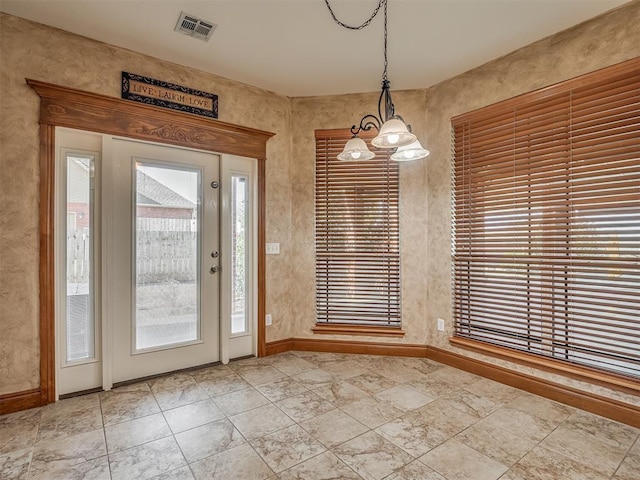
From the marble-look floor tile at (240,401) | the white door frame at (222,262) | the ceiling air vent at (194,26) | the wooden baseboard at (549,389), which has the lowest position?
the marble-look floor tile at (240,401)

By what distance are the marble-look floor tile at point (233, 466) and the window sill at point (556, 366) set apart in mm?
2235

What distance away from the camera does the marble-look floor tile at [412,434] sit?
209 centimetres

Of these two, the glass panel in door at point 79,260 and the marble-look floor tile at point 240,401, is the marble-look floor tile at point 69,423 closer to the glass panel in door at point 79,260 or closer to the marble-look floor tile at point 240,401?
the glass panel in door at point 79,260

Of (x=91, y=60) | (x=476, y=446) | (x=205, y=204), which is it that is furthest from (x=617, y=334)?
(x=91, y=60)

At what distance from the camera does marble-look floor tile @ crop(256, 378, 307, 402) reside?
9.14ft

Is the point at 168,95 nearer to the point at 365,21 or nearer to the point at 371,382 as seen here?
the point at 365,21

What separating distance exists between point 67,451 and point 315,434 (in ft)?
4.89

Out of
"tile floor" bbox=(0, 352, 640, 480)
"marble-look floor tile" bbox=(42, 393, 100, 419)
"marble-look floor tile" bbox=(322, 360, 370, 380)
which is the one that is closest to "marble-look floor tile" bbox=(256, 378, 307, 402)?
"tile floor" bbox=(0, 352, 640, 480)

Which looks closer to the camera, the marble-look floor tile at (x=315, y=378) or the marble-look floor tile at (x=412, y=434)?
the marble-look floor tile at (x=412, y=434)

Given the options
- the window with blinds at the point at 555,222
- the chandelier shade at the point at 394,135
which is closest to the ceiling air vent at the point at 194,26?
the chandelier shade at the point at 394,135

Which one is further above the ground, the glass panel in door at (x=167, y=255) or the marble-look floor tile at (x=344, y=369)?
the glass panel in door at (x=167, y=255)

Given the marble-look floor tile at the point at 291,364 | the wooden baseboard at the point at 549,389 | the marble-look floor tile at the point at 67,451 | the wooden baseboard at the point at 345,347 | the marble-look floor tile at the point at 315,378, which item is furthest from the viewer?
the wooden baseboard at the point at 345,347

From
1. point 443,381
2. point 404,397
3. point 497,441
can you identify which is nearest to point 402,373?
point 443,381

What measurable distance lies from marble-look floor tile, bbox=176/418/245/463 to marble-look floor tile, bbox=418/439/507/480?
1.16 m
